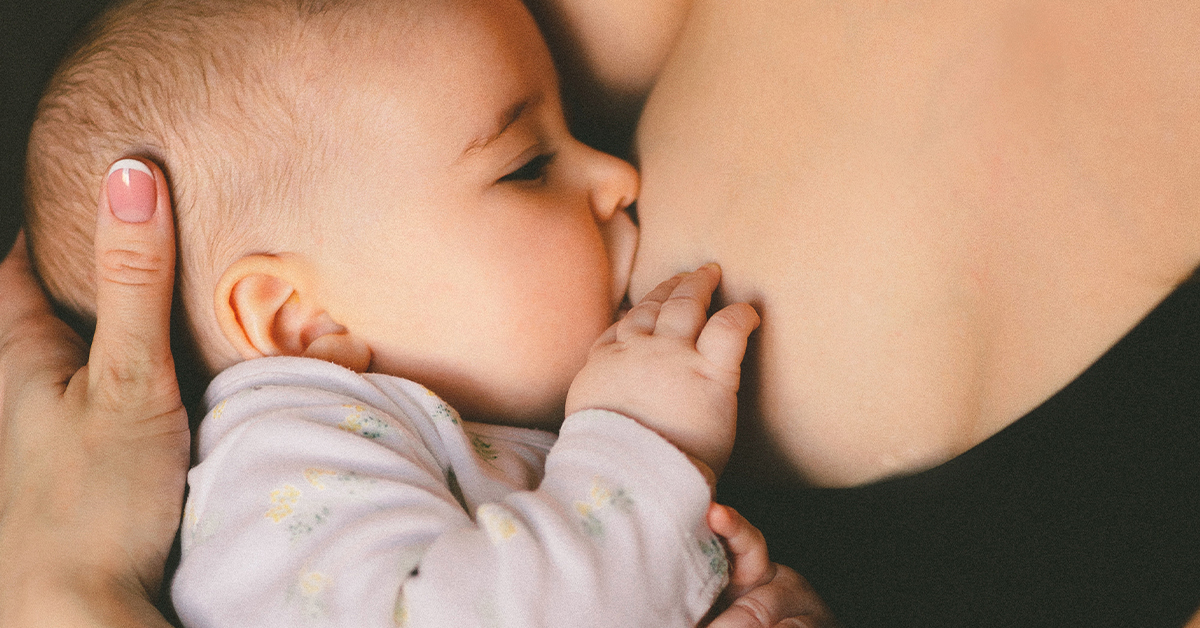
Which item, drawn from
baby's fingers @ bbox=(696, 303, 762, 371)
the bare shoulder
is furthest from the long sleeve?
the bare shoulder

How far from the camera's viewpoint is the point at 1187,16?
0.60m

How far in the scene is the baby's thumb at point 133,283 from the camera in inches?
31.8

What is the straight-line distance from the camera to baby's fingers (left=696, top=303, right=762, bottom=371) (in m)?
0.75

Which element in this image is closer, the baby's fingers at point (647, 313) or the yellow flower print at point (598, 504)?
the yellow flower print at point (598, 504)

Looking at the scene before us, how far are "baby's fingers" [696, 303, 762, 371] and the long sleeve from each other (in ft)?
0.35

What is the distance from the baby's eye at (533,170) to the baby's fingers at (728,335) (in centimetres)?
33

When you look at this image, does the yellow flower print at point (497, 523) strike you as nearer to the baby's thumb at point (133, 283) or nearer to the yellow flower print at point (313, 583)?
the yellow flower print at point (313, 583)

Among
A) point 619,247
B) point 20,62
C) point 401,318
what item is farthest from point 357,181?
point 20,62

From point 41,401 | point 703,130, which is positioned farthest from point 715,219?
point 41,401

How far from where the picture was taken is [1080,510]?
654mm

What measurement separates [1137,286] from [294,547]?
794 mm

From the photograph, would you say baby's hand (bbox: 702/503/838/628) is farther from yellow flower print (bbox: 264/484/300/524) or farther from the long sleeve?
yellow flower print (bbox: 264/484/300/524)

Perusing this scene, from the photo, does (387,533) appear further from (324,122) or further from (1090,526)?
(1090,526)

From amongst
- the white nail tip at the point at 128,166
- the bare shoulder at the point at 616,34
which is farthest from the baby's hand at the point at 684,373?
the white nail tip at the point at 128,166
